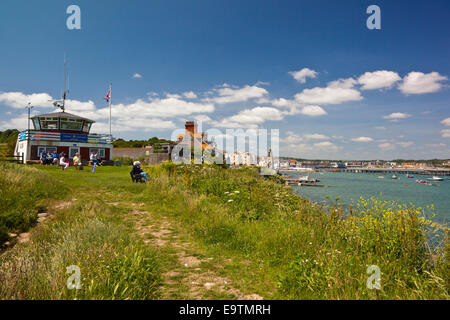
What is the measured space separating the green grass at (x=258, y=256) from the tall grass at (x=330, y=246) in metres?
0.02

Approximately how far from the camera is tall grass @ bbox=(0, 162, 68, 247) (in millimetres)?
7316

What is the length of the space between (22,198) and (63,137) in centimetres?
2962

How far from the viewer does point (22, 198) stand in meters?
9.27

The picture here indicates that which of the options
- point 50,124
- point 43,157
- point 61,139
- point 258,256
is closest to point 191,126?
point 61,139

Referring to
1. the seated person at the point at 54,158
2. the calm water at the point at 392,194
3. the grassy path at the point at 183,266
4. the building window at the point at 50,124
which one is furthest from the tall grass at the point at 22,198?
the building window at the point at 50,124

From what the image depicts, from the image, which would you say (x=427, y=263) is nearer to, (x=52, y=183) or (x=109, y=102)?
(x=52, y=183)

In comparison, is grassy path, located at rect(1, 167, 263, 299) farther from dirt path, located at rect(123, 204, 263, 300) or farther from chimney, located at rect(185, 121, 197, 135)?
chimney, located at rect(185, 121, 197, 135)

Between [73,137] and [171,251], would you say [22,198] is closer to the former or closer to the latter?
[171,251]

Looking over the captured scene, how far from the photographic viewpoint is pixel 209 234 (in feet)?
23.2

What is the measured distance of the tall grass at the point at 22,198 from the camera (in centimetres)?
732

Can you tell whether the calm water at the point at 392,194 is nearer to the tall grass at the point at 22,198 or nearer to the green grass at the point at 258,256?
the green grass at the point at 258,256

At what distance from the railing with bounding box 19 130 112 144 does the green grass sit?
3130 cm
